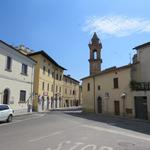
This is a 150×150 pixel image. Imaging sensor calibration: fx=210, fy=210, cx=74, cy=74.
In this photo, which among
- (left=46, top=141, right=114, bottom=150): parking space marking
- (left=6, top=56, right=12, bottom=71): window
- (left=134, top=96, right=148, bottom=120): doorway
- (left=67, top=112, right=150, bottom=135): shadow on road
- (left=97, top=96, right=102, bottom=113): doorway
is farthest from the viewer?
(left=97, top=96, right=102, bottom=113): doorway

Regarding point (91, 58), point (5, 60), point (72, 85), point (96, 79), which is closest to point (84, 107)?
point (96, 79)

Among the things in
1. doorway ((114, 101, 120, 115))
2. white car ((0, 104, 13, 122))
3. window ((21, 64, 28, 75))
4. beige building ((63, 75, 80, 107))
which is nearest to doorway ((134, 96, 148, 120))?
doorway ((114, 101, 120, 115))

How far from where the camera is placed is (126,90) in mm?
30062

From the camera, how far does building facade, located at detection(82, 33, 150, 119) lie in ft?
89.9

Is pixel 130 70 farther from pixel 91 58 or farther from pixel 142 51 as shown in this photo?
pixel 91 58

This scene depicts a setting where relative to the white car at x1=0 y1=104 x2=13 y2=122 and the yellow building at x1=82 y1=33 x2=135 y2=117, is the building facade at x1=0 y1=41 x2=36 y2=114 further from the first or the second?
the yellow building at x1=82 y1=33 x2=135 y2=117

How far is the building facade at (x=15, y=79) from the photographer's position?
24.6 meters

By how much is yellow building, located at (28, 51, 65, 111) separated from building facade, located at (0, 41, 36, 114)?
328 inches

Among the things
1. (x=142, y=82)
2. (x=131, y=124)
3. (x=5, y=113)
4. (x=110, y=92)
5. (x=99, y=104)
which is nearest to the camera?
(x=5, y=113)

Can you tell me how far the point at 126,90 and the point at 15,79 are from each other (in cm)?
1544

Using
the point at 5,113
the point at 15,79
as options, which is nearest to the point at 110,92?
the point at 15,79

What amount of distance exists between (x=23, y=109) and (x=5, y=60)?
8.36 m

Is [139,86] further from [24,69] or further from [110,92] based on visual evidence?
[24,69]

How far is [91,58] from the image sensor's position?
4956 cm
